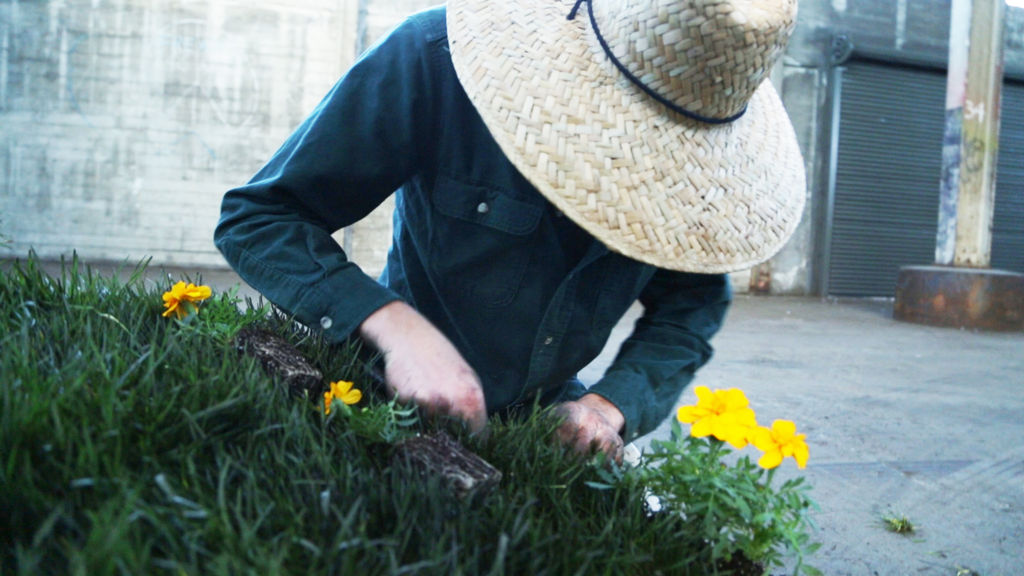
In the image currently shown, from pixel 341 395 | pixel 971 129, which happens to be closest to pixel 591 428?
pixel 341 395

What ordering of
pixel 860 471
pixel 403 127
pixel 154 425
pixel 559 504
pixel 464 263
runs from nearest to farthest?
pixel 154 425 → pixel 559 504 → pixel 403 127 → pixel 464 263 → pixel 860 471

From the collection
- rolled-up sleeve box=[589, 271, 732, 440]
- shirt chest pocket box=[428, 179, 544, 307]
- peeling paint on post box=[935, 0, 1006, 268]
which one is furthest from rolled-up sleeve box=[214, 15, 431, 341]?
peeling paint on post box=[935, 0, 1006, 268]

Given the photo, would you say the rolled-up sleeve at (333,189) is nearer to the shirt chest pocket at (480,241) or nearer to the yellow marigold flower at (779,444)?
the shirt chest pocket at (480,241)

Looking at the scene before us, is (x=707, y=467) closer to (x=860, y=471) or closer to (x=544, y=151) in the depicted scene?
(x=544, y=151)

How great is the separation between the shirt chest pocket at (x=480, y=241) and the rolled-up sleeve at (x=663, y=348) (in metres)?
0.31

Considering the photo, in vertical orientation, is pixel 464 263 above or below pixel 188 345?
above

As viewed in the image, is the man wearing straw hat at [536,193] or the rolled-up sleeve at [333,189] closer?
the man wearing straw hat at [536,193]

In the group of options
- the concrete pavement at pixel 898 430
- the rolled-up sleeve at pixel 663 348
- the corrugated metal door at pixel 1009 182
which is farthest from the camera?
the corrugated metal door at pixel 1009 182

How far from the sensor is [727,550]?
1089mm

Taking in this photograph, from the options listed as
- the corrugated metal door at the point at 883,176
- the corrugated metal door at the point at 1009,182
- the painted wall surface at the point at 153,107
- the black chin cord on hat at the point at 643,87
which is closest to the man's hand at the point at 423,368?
the black chin cord on hat at the point at 643,87

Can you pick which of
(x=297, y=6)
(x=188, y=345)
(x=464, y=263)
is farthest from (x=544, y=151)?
(x=297, y=6)

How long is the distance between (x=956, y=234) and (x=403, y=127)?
25.5 feet

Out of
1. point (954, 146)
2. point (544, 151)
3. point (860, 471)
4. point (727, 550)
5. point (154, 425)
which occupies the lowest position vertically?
point (860, 471)

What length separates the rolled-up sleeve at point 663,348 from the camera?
162cm
